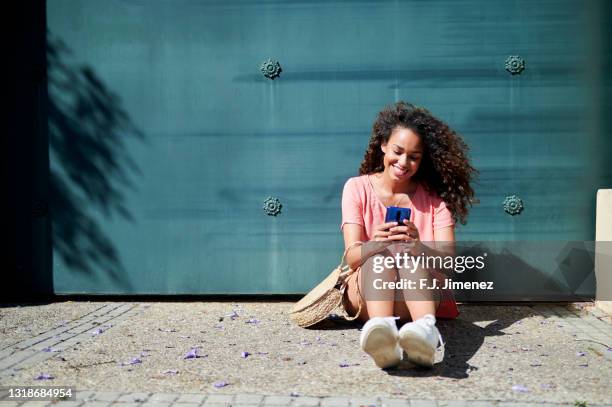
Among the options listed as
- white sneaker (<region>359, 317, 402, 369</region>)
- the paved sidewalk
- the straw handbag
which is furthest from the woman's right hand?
the paved sidewalk

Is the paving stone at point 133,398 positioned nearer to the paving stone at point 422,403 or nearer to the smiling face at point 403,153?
the paving stone at point 422,403

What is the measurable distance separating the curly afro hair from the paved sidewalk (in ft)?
2.86

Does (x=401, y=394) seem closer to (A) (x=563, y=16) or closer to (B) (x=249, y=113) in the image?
(B) (x=249, y=113)

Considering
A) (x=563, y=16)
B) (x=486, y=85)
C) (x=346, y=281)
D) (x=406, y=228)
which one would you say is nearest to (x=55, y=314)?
(x=346, y=281)

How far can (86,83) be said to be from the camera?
5.20m

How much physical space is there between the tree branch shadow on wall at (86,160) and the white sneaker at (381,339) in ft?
8.70

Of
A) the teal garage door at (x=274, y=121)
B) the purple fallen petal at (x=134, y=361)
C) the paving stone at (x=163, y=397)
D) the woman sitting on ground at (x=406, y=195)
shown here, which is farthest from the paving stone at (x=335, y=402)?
the teal garage door at (x=274, y=121)

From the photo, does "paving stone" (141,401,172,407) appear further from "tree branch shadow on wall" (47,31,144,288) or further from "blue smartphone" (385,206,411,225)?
"tree branch shadow on wall" (47,31,144,288)

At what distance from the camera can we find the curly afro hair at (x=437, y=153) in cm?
409

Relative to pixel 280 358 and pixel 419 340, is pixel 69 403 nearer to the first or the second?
pixel 280 358

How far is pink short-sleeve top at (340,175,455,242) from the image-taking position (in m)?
4.05

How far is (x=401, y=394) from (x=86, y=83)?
353cm

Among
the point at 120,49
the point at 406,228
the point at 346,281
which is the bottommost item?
the point at 346,281

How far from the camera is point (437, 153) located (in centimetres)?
410
